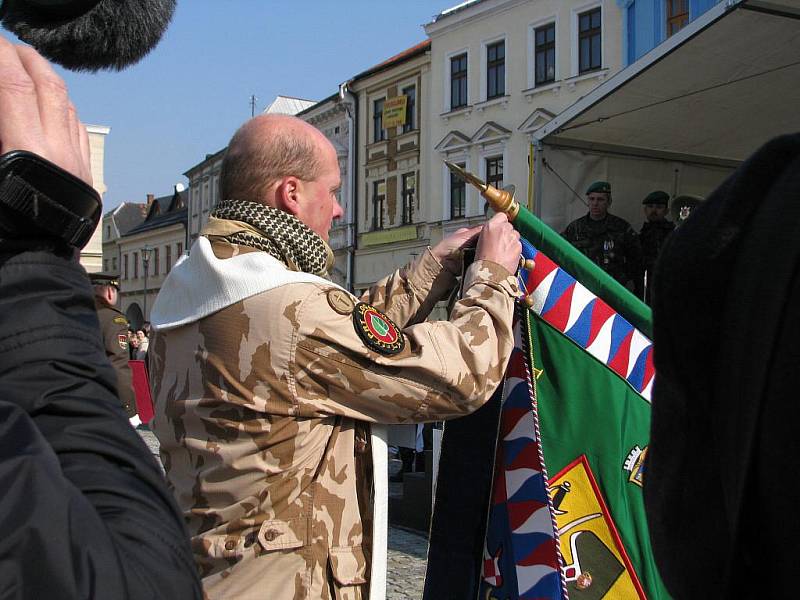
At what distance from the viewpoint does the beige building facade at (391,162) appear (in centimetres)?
2702

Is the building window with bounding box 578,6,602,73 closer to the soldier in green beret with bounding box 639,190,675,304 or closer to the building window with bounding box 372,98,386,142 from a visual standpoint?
the building window with bounding box 372,98,386,142

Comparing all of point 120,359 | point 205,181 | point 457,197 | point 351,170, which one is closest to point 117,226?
point 205,181

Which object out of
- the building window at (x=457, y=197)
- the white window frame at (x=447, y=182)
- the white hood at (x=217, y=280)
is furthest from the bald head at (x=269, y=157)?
the white window frame at (x=447, y=182)

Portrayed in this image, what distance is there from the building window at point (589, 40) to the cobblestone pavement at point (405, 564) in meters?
16.9

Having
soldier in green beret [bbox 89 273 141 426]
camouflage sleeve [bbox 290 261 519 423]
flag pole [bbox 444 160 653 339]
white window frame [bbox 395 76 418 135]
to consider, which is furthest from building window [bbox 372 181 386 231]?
camouflage sleeve [bbox 290 261 519 423]

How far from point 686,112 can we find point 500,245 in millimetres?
4943

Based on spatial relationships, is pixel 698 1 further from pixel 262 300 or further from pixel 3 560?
pixel 3 560

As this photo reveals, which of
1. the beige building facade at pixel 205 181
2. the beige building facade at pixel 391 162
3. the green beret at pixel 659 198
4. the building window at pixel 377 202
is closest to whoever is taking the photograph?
the green beret at pixel 659 198

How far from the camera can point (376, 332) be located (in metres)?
1.78

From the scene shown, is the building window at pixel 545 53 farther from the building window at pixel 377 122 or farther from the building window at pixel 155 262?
the building window at pixel 155 262

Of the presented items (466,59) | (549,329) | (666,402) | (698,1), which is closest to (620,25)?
(466,59)

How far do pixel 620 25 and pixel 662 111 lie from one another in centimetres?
1541

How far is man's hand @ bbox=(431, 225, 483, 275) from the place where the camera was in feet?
7.64

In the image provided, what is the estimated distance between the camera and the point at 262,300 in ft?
5.82
